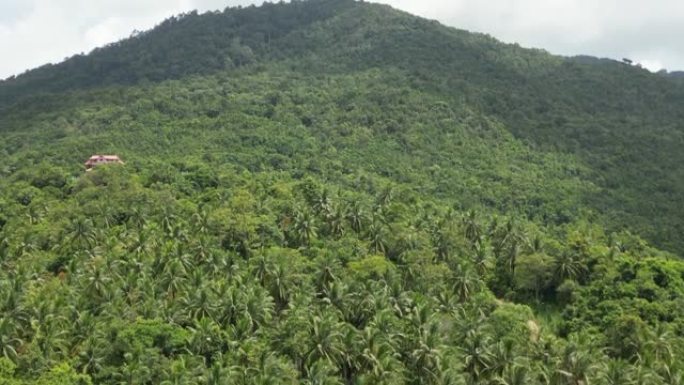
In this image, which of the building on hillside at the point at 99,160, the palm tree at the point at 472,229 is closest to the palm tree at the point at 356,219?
the palm tree at the point at 472,229

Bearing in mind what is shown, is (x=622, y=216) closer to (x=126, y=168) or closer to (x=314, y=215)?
(x=314, y=215)

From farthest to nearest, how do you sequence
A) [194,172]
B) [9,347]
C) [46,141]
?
[46,141] → [194,172] → [9,347]

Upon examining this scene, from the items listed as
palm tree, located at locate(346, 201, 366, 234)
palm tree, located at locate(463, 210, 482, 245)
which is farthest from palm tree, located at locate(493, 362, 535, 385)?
palm tree, located at locate(346, 201, 366, 234)

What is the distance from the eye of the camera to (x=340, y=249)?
84312 millimetres

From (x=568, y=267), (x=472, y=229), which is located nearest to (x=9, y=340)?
(x=472, y=229)

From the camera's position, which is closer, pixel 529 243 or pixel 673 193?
pixel 529 243

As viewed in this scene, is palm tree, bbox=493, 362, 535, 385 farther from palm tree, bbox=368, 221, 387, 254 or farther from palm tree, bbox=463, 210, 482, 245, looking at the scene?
palm tree, bbox=463, 210, 482, 245

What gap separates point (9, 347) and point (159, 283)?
14527 millimetres

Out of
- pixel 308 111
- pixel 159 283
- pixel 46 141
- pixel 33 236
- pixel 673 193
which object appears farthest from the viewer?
pixel 308 111

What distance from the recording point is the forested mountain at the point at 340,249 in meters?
63.9

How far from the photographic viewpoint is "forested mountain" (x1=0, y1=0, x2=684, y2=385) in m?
63.9

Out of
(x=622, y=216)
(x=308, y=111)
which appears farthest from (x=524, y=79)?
(x=622, y=216)

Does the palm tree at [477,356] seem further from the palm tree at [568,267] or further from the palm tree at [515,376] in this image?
the palm tree at [568,267]

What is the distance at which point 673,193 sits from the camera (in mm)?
129250
